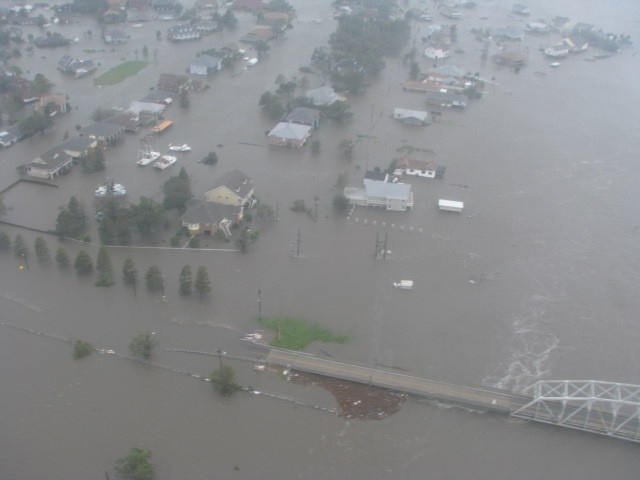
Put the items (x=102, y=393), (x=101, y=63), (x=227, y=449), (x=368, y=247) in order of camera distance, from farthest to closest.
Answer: (x=101, y=63), (x=368, y=247), (x=102, y=393), (x=227, y=449)

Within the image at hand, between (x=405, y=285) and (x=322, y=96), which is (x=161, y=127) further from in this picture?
(x=405, y=285)

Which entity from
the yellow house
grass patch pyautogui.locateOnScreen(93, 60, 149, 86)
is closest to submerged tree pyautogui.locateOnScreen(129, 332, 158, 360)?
the yellow house

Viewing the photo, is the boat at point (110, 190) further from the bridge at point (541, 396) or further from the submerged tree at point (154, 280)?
the bridge at point (541, 396)

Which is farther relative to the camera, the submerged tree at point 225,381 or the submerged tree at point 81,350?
the submerged tree at point 81,350

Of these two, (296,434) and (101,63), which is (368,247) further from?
A: (101,63)

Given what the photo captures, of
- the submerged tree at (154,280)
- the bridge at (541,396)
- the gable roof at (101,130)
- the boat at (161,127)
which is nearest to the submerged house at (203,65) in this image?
the boat at (161,127)

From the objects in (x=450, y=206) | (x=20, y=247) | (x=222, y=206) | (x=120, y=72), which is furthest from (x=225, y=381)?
(x=120, y=72)

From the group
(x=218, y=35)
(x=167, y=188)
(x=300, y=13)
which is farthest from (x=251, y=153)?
(x=300, y=13)
